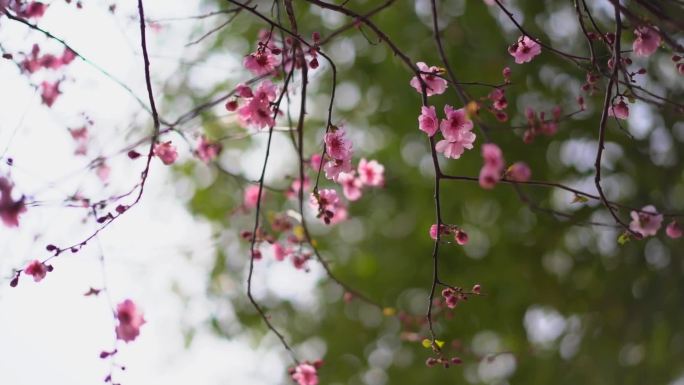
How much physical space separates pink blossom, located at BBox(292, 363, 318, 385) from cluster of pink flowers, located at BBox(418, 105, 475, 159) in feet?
1.77

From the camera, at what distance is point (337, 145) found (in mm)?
1057

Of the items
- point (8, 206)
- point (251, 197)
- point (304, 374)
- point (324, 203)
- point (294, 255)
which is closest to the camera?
point (8, 206)

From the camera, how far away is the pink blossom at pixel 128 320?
112 cm

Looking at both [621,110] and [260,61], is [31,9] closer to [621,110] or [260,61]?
[260,61]

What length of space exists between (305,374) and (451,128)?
1.93 ft

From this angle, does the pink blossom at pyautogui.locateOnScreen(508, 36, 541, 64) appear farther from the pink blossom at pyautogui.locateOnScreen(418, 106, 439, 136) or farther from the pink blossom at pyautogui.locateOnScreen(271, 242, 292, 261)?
the pink blossom at pyautogui.locateOnScreen(271, 242, 292, 261)

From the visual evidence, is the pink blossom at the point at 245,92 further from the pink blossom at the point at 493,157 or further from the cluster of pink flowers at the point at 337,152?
the pink blossom at the point at 493,157

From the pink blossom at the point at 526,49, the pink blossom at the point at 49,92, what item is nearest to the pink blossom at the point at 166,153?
the pink blossom at the point at 49,92

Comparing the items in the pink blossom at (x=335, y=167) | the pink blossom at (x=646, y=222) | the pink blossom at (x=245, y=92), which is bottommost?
the pink blossom at (x=646, y=222)

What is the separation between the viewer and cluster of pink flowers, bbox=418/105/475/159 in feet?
3.23

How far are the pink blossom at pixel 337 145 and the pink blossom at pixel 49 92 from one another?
2.34 ft

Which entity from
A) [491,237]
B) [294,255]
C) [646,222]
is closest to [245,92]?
[294,255]

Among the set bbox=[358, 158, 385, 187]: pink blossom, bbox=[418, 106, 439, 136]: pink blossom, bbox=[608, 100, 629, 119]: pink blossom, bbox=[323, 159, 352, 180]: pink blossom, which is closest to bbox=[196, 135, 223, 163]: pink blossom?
bbox=[358, 158, 385, 187]: pink blossom

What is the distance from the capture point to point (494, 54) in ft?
6.54
